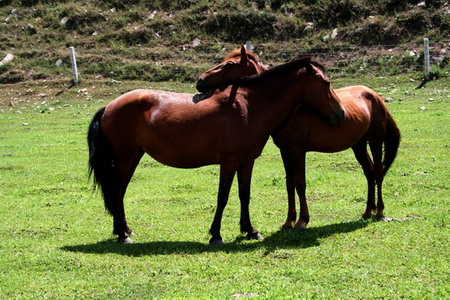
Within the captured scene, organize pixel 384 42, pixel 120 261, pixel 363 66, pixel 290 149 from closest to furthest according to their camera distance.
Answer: pixel 120 261 → pixel 290 149 → pixel 363 66 → pixel 384 42

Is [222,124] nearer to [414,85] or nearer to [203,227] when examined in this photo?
[203,227]

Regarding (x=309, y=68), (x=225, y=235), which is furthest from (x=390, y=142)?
(x=225, y=235)

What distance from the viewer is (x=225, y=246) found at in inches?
322

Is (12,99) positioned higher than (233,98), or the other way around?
(233,98)

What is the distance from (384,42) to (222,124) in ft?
67.8

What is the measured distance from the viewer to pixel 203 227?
30.8 feet

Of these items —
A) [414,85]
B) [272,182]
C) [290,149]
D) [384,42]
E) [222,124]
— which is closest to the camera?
[222,124]

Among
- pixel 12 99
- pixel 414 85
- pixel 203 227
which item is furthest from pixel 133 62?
pixel 203 227

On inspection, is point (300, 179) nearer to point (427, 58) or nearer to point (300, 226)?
point (300, 226)

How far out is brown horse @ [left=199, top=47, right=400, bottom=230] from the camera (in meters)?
8.90

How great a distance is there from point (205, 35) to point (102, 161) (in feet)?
76.1

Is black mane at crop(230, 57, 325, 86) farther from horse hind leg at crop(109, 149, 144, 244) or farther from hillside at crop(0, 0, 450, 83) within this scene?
hillside at crop(0, 0, 450, 83)

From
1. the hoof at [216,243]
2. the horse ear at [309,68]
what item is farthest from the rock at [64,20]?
the hoof at [216,243]

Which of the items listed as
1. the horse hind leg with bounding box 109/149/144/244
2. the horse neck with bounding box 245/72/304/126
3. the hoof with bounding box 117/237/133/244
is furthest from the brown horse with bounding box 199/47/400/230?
the hoof with bounding box 117/237/133/244
